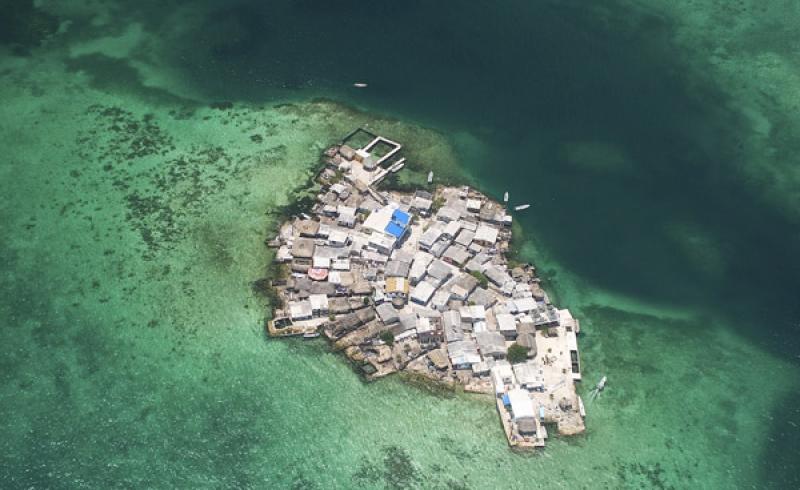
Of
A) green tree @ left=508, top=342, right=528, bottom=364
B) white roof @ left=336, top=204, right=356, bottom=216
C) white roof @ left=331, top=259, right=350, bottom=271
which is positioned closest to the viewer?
green tree @ left=508, top=342, right=528, bottom=364

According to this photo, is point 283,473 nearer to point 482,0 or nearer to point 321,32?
point 321,32

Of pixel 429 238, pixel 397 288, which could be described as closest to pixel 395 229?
pixel 429 238

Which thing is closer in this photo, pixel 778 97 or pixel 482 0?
pixel 778 97

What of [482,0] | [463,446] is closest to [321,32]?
[482,0]

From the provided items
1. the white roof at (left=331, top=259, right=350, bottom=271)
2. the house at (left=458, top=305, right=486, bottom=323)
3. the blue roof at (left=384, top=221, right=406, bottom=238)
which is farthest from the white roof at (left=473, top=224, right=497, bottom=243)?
the white roof at (left=331, top=259, right=350, bottom=271)

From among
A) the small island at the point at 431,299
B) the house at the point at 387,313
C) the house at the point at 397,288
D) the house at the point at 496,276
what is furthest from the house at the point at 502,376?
the house at the point at 397,288

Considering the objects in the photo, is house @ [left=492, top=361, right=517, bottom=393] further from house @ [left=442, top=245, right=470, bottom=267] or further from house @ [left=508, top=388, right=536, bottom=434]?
house @ [left=442, top=245, right=470, bottom=267]

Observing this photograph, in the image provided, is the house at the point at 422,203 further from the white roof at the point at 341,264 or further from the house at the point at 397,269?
the white roof at the point at 341,264
